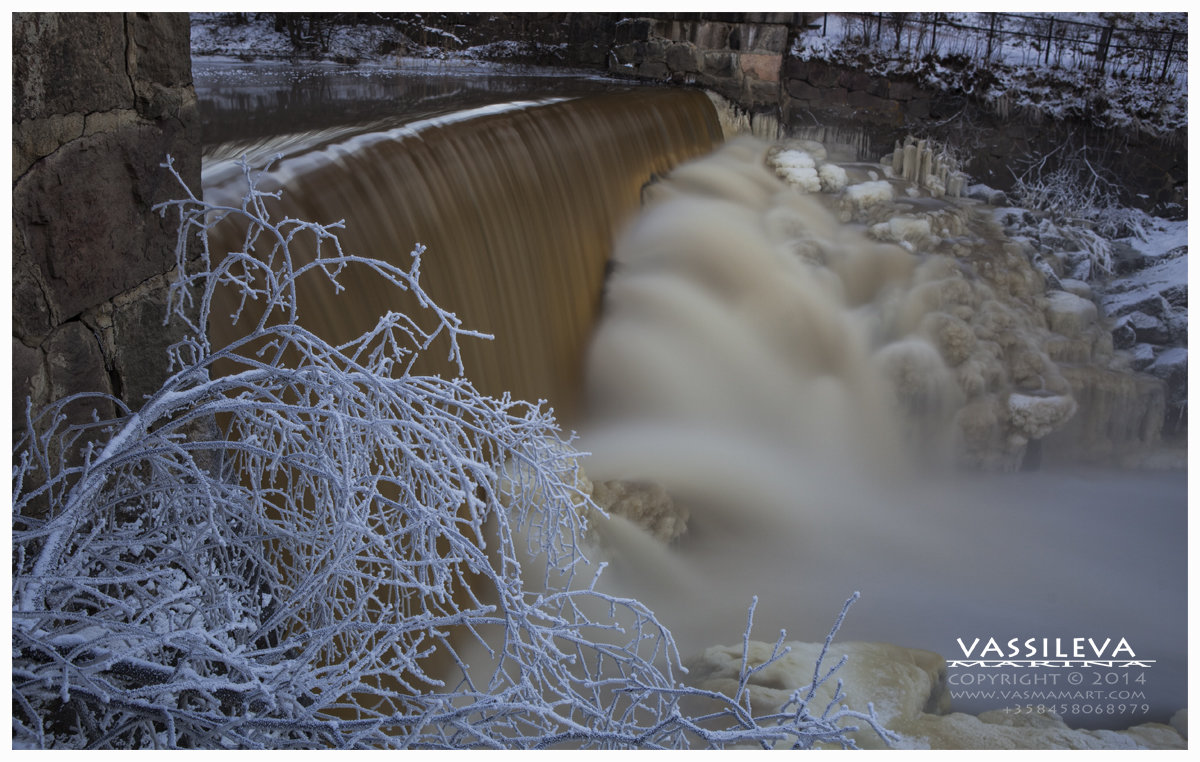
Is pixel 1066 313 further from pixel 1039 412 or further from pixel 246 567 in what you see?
pixel 246 567

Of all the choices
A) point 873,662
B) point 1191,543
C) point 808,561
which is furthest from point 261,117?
point 1191,543

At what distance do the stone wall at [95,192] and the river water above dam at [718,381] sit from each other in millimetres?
408

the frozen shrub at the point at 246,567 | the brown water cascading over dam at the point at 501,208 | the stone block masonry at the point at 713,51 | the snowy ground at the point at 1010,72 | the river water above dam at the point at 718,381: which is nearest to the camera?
the frozen shrub at the point at 246,567

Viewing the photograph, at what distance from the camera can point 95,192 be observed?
1.02m

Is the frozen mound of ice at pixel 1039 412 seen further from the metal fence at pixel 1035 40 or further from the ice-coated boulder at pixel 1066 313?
the metal fence at pixel 1035 40

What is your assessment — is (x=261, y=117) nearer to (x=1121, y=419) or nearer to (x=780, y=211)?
(x=780, y=211)

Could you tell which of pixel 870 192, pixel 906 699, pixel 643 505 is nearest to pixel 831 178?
pixel 870 192

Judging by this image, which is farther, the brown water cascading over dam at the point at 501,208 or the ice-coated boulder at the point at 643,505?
the ice-coated boulder at the point at 643,505

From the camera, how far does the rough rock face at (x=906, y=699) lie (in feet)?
5.46

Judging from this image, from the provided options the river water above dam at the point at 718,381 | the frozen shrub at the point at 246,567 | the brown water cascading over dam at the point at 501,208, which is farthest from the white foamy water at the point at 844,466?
the frozen shrub at the point at 246,567

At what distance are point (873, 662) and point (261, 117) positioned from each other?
151 centimetres

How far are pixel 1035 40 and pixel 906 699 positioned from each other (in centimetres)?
123

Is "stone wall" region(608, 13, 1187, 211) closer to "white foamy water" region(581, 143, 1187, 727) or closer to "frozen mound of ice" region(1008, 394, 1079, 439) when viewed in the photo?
"white foamy water" region(581, 143, 1187, 727)

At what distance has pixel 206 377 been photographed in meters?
0.99
